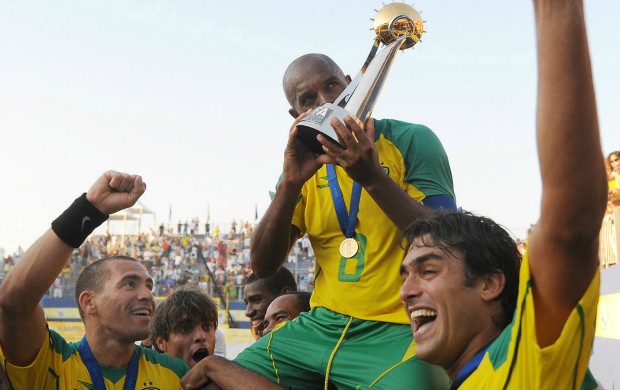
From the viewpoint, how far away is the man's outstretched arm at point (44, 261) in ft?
11.3

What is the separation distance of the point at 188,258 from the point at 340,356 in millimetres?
29006

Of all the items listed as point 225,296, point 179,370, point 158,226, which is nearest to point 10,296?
point 179,370

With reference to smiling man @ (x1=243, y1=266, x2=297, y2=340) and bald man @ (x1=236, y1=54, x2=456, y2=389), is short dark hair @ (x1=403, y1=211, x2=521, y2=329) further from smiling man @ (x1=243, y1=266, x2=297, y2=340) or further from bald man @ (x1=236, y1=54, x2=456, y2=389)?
smiling man @ (x1=243, y1=266, x2=297, y2=340)

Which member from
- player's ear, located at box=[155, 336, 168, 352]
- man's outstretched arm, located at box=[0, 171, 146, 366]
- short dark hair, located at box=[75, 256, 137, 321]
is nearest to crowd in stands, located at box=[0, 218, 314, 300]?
player's ear, located at box=[155, 336, 168, 352]

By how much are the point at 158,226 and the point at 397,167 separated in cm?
3338

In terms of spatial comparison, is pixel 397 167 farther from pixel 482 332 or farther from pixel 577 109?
pixel 577 109

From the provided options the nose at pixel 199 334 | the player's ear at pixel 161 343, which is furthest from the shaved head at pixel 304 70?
the player's ear at pixel 161 343

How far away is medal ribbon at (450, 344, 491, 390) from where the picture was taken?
2252 millimetres

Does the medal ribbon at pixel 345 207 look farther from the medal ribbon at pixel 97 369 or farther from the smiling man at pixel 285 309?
the smiling man at pixel 285 309

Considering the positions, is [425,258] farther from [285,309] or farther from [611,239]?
[611,239]

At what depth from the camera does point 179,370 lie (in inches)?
171

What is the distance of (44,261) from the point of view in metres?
3.46

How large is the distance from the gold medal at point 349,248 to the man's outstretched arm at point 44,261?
3.22 ft

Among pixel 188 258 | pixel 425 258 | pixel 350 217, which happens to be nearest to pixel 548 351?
pixel 425 258
